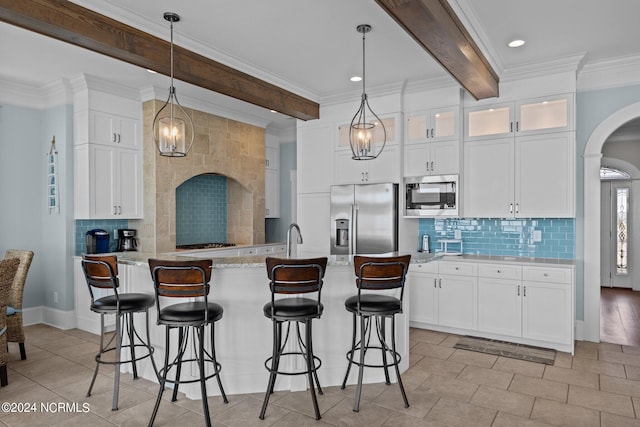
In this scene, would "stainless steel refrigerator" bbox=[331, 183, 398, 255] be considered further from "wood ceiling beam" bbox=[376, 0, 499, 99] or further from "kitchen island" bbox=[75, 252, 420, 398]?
"kitchen island" bbox=[75, 252, 420, 398]

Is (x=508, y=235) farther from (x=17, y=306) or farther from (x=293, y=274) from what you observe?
(x=17, y=306)

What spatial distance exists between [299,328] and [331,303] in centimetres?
33

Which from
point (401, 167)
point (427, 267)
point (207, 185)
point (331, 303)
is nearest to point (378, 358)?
point (331, 303)

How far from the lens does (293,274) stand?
8.96ft

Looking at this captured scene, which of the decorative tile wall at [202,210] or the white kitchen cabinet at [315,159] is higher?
the white kitchen cabinet at [315,159]

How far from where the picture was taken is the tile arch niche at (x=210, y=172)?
538cm

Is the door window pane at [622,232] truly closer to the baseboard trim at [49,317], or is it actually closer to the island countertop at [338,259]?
the island countertop at [338,259]

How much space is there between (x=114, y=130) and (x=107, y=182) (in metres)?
0.65

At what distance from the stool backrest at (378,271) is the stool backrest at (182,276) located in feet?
3.30

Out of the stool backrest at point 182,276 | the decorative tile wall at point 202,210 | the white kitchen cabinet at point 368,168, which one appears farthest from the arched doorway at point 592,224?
the decorative tile wall at point 202,210

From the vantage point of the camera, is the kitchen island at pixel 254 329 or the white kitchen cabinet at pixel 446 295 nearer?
the kitchen island at pixel 254 329

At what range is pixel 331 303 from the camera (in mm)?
3379

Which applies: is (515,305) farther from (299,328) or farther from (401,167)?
(299,328)

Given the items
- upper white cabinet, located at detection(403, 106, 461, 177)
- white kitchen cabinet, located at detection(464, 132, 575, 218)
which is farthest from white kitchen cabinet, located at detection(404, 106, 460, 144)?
white kitchen cabinet, located at detection(464, 132, 575, 218)
